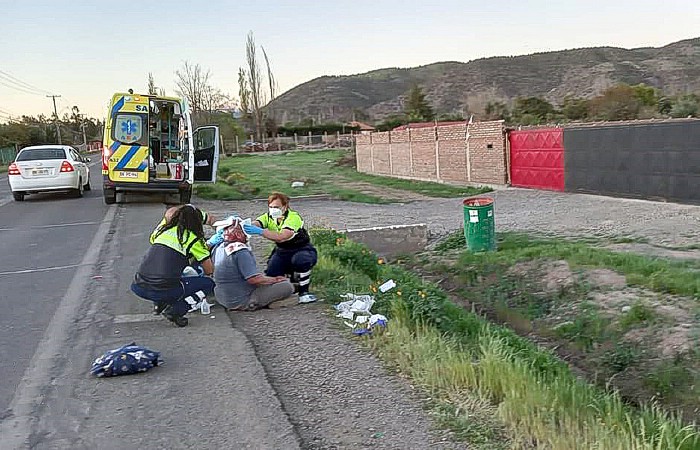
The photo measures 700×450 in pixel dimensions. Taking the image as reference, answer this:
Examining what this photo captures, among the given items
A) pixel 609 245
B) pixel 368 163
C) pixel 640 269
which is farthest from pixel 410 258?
pixel 368 163

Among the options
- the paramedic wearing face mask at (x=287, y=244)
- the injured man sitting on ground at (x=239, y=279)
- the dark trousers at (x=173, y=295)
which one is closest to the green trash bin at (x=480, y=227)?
the paramedic wearing face mask at (x=287, y=244)

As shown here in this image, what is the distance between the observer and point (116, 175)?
1852 cm

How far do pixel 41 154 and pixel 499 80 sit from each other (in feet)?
345

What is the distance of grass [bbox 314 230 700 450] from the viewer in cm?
395

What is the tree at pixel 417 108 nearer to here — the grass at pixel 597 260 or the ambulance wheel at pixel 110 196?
the ambulance wheel at pixel 110 196

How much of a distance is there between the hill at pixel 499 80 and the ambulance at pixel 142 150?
54083 mm

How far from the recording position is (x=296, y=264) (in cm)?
759

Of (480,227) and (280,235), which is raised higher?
(280,235)

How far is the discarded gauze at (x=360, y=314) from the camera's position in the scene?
6.27 metres

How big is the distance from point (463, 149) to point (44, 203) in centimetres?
1482

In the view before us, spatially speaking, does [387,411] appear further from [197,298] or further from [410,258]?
[410,258]

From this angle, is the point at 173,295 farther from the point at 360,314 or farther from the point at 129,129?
the point at 129,129

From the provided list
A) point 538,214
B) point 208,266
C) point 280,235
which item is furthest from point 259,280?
point 538,214

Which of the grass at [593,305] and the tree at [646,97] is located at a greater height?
the tree at [646,97]
